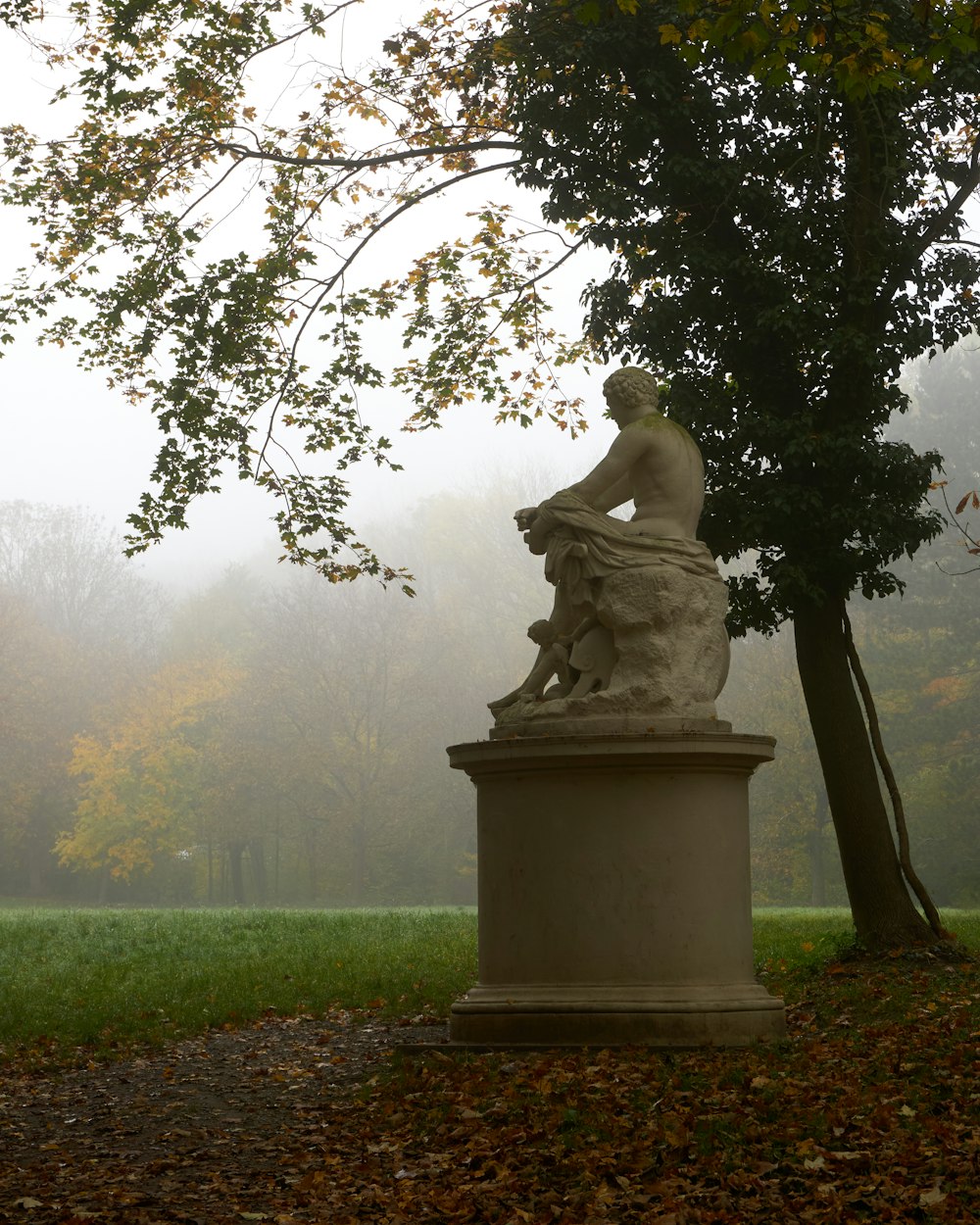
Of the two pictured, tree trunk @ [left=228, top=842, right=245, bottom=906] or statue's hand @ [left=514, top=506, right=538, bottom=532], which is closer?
statue's hand @ [left=514, top=506, right=538, bottom=532]

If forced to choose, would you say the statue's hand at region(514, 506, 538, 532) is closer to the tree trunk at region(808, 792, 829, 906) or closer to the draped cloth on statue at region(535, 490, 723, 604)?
the draped cloth on statue at region(535, 490, 723, 604)

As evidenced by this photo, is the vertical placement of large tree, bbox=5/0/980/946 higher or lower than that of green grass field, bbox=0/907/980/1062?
higher

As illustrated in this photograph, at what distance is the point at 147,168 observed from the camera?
14.3 m

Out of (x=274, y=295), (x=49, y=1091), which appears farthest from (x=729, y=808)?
(x=274, y=295)

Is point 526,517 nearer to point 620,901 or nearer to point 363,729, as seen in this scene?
point 620,901

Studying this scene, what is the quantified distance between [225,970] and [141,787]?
1163 inches

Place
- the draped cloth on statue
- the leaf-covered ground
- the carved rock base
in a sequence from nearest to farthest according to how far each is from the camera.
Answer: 1. the leaf-covered ground
2. the carved rock base
3. the draped cloth on statue

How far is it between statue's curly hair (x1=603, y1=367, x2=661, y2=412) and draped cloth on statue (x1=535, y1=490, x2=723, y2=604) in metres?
0.80

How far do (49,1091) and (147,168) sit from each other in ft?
31.9

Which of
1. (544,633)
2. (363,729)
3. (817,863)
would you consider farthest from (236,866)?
(544,633)

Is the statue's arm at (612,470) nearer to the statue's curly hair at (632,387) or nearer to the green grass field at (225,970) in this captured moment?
the statue's curly hair at (632,387)

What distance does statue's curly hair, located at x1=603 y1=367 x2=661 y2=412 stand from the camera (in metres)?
9.12

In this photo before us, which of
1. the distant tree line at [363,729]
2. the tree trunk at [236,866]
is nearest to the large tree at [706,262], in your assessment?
the distant tree line at [363,729]

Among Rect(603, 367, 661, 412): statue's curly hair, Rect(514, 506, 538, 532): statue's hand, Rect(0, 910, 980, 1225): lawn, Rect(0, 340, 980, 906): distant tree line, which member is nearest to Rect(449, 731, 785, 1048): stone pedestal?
Rect(0, 910, 980, 1225): lawn
